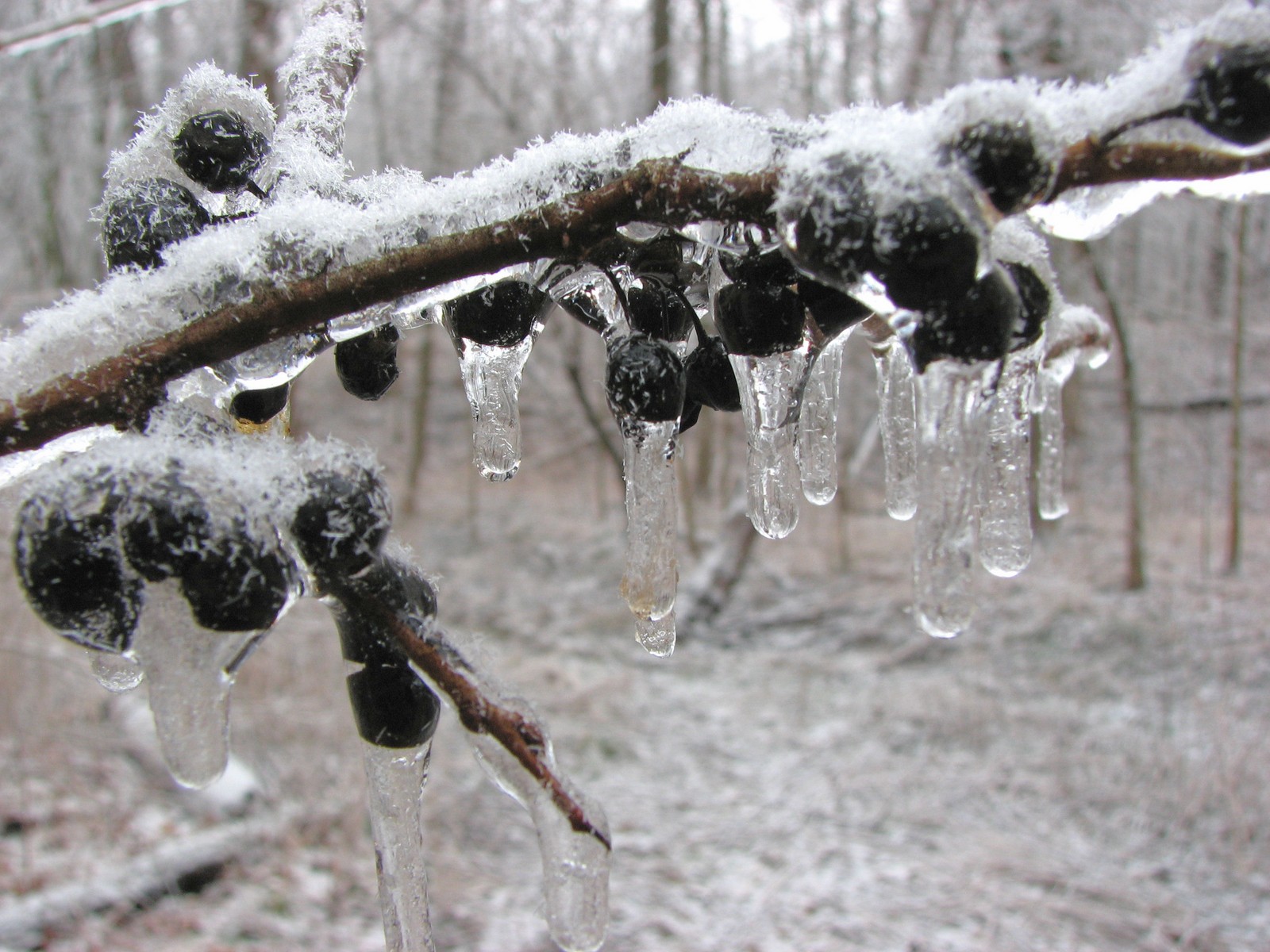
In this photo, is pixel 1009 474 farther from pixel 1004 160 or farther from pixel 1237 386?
pixel 1237 386

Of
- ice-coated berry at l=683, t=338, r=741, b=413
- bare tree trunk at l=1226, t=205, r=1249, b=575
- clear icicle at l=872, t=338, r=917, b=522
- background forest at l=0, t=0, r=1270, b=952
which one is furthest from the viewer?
bare tree trunk at l=1226, t=205, r=1249, b=575

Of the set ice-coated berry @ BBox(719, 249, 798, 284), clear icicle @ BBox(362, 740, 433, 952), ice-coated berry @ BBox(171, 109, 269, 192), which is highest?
ice-coated berry @ BBox(171, 109, 269, 192)

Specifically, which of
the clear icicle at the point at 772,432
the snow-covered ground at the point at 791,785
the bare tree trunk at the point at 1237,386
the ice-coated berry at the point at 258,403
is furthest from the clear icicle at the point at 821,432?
the bare tree trunk at the point at 1237,386

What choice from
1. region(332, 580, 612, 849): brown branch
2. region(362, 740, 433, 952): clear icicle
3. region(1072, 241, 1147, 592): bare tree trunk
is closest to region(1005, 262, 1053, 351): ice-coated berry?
region(332, 580, 612, 849): brown branch

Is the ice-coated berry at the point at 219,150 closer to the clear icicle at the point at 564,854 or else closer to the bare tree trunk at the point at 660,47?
the clear icicle at the point at 564,854

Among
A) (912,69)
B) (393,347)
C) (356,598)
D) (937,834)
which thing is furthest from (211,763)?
(912,69)

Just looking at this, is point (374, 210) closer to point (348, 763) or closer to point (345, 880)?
point (345, 880)

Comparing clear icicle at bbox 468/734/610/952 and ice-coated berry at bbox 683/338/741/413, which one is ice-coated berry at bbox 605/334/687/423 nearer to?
ice-coated berry at bbox 683/338/741/413
